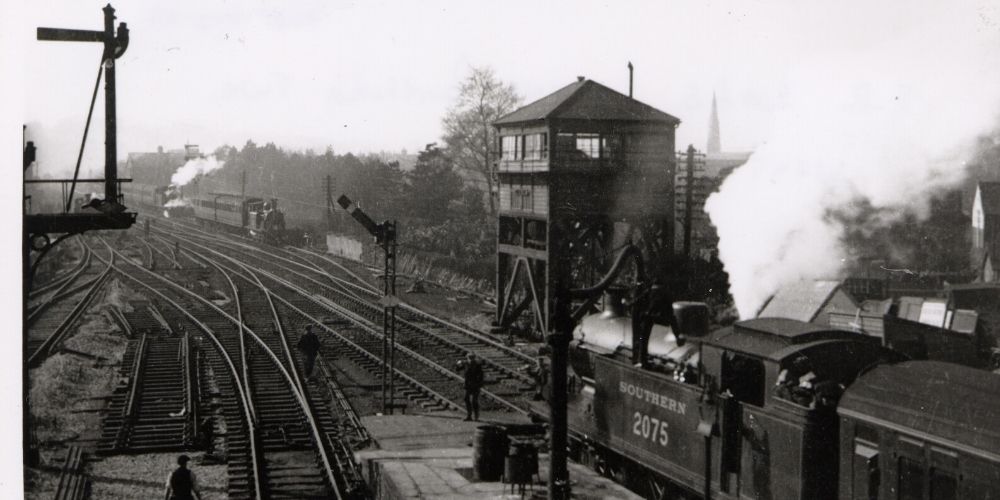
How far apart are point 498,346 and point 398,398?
5047 mm

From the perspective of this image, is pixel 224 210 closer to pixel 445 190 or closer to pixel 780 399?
pixel 445 190

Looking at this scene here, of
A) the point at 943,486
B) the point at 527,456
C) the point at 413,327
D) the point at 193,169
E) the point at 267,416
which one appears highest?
the point at 193,169

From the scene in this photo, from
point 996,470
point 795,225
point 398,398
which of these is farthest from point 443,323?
point 996,470

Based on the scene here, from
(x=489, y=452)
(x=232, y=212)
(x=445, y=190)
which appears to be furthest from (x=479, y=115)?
(x=489, y=452)

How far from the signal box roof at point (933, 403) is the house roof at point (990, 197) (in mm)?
29927

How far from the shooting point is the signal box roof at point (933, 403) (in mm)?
7160

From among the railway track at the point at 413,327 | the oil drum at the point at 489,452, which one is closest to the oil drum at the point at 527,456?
the oil drum at the point at 489,452

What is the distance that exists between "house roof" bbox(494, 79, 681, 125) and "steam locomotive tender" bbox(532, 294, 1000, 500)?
465 inches

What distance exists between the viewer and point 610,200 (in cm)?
2377

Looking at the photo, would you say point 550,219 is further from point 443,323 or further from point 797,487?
point 797,487

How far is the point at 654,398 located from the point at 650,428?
1.32 feet

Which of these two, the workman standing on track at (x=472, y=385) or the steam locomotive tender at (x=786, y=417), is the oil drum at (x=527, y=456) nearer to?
the steam locomotive tender at (x=786, y=417)

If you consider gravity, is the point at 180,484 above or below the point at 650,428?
below

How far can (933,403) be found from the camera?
770cm
